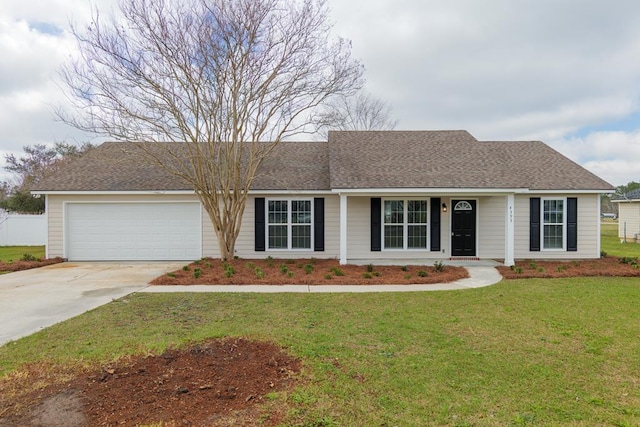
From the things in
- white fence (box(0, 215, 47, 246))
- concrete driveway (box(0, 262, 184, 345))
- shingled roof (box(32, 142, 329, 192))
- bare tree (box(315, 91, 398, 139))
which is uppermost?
bare tree (box(315, 91, 398, 139))

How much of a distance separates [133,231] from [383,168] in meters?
8.79

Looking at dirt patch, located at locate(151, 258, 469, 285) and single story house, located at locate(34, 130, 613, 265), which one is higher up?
single story house, located at locate(34, 130, 613, 265)

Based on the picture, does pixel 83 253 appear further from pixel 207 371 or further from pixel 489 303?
pixel 489 303

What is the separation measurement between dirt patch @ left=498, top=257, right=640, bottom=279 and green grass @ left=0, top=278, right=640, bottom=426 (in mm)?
1884

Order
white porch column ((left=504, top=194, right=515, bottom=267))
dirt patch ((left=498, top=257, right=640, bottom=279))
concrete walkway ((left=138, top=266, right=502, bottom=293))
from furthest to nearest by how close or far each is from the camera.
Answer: white porch column ((left=504, top=194, right=515, bottom=267)), dirt patch ((left=498, top=257, right=640, bottom=279)), concrete walkway ((left=138, top=266, right=502, bottom=293))

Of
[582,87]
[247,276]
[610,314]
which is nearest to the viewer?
[610,314]

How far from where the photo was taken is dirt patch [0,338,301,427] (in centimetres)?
287

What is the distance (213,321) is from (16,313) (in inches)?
136

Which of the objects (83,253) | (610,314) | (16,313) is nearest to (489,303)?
(610,314)

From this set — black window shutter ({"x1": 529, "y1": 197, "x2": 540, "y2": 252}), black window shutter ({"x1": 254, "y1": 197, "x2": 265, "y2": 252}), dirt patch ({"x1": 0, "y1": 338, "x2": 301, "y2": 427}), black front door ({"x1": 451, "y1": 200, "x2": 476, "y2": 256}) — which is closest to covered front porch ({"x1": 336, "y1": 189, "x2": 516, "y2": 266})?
black front door ({"x1": 451, "y1": 200, "x2": 476, "y2": 256})

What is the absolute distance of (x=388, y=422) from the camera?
9.45 ft

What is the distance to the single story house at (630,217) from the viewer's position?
826 inches

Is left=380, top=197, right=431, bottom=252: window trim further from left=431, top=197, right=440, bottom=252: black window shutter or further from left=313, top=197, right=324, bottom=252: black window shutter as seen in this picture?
left=313, top=197, right=324, bottom=252: black window shutter

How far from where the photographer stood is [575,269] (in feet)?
33.2
